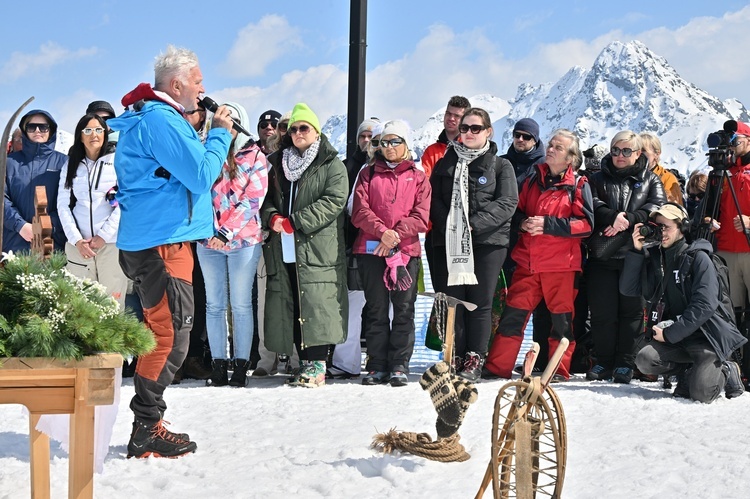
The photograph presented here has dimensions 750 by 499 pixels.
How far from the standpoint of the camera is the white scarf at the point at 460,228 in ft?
21.2

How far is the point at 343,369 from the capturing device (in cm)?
686

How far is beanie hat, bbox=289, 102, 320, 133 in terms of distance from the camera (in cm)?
643

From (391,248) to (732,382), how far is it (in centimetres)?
255

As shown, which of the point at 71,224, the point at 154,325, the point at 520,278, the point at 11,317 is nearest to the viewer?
the point at 11,317

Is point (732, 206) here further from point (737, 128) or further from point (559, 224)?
point (559, 224)

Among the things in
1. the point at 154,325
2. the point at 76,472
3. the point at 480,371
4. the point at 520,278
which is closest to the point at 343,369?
the point at 480,371

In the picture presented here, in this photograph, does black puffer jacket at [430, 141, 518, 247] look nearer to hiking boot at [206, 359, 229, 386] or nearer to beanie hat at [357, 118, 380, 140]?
beanie hat at [357, 118, 380, 140]

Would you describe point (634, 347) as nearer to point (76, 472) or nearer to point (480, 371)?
point (480, 371)

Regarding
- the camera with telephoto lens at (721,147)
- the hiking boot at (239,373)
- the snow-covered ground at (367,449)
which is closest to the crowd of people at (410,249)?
the hiking boot at (239,373)

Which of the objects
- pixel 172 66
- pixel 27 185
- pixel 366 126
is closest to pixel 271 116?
pixel 366 126

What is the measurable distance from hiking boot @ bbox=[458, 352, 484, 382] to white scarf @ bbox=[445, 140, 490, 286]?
556 millimetres

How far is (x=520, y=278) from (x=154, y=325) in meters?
3.42

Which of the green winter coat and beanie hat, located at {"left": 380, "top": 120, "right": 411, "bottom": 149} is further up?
beanie hat, located at {"left": 380, "top": 120, "right": 411, "bottom": 149}

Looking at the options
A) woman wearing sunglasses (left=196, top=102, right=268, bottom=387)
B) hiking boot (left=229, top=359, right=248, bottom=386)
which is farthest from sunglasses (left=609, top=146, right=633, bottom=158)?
hiking boot (left=229, top=359, right=248, bottom=386)
